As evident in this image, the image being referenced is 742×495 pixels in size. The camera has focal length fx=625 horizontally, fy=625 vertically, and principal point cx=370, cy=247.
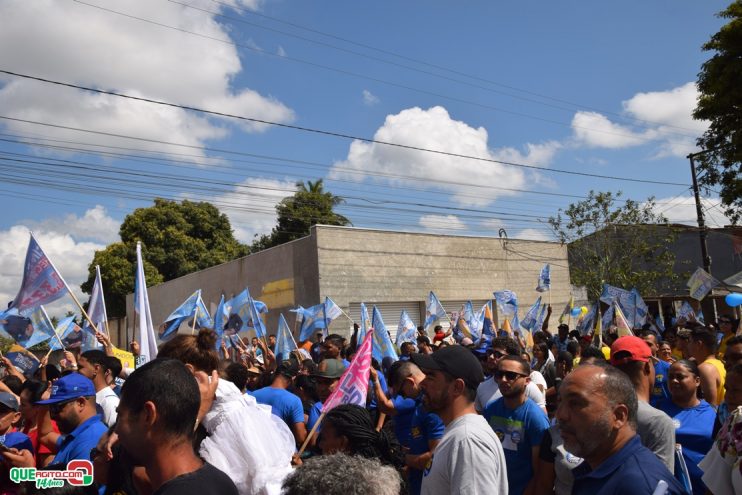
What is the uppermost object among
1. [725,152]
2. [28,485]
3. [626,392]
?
[725,152]

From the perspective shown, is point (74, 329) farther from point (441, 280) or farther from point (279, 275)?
point (441, 280)

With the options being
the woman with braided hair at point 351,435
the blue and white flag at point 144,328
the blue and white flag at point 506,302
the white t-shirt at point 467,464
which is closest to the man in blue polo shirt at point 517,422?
the woman with braided hair at point 351,435

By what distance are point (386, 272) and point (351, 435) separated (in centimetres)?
2325

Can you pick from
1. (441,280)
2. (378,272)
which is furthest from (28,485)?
(441,280)

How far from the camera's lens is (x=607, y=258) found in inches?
1179

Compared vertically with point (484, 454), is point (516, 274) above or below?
above

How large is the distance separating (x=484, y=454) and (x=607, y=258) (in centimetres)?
2905

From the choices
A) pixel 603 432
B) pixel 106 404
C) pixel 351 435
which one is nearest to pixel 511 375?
pixel 351 435

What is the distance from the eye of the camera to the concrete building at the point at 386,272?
25.3 m

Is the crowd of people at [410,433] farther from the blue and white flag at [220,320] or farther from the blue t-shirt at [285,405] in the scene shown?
the blue and white flag at [220,320]

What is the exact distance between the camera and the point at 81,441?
4051mm

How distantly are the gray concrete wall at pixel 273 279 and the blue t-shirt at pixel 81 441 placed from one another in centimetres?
2033

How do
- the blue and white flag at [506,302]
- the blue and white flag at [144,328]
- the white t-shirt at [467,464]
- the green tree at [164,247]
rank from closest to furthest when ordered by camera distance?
the white t-shirt at [467,464]
the blue and white flag at [144,328]
the blue and white flag at [506,302]
the green tree at [164,247]
